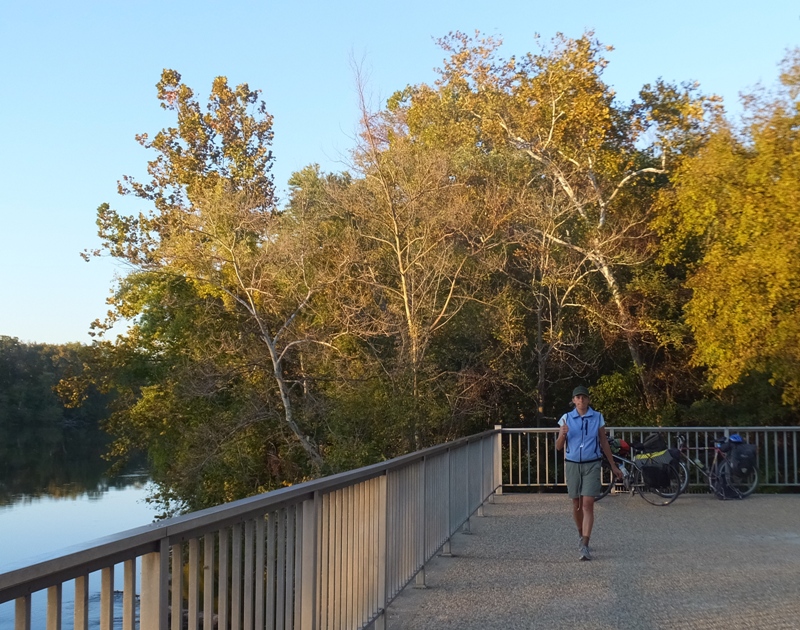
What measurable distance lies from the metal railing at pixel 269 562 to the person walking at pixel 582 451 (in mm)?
2012

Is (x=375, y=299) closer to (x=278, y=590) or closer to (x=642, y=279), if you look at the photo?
(x=642, y=279)

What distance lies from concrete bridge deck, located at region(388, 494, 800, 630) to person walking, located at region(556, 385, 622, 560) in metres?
0.63

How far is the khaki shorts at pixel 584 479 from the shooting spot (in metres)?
10.0

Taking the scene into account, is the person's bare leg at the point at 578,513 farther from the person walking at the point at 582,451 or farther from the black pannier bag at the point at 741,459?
the black pannier bag at the point at 741,459

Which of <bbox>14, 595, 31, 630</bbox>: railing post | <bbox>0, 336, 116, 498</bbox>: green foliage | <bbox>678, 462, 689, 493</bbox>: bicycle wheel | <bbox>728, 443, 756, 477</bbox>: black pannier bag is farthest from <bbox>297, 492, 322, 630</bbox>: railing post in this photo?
<bbox>0, 336, 116, 498</bbox>: green foliage

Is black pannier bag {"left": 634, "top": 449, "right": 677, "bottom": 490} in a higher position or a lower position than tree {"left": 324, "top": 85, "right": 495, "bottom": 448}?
lower

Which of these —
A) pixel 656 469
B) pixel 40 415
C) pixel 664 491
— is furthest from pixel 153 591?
pixel 40 415

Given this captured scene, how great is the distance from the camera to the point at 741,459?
1544cm

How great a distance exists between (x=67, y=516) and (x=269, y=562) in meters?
32.9

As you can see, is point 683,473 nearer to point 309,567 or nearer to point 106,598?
point 309,567

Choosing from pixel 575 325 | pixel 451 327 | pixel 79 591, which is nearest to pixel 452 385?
pixel 451 327

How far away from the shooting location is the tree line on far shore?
20734 millimetres

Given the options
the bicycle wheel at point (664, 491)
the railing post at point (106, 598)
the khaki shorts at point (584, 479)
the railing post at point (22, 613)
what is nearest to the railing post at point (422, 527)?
the khaki shorts at point (584, 479)

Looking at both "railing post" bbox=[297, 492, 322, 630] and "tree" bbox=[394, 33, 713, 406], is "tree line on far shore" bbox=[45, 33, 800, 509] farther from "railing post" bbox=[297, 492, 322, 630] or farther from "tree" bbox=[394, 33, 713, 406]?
"railing post" bbox=[297, 492, 322, 630]
